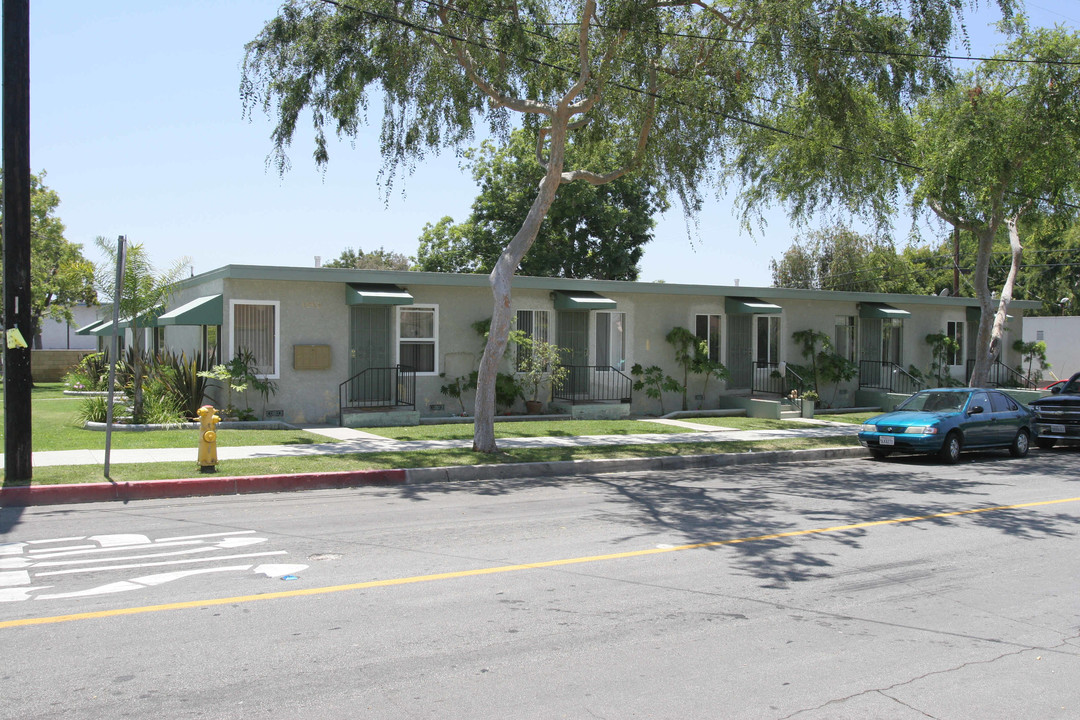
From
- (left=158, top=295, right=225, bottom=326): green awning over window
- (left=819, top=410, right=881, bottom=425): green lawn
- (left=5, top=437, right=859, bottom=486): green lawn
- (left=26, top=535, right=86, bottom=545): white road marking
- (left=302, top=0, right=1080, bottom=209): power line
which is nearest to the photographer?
(left=26, top=535, right=86, bottom=545): white road marking

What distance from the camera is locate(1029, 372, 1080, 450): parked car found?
18625 mm

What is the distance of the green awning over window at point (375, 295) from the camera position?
62.0ft

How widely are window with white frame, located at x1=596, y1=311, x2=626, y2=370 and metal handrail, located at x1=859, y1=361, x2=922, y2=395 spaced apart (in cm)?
Answer: 917

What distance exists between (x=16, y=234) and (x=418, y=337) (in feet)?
33.9

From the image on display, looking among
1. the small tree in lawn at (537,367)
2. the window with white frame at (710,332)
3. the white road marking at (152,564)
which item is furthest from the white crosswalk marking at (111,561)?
the window with white frame at (710,332)

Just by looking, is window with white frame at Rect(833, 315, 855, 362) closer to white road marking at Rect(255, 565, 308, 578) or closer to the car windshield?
the car windshield

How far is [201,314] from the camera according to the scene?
707 inches

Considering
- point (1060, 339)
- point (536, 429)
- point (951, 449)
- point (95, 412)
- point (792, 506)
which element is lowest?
point (792, 506)

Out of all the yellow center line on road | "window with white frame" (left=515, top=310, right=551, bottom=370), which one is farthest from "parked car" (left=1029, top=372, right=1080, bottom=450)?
"window with white frame" (left=515, top=310, right=551, bottom=370)

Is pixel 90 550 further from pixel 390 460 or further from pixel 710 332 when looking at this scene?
pixel 710 332

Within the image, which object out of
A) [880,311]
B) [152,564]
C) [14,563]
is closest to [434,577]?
[152,564]

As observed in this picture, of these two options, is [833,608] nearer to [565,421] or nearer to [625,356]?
[565,421]

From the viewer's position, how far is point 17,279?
1127cm

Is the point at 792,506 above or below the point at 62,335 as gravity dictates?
below
